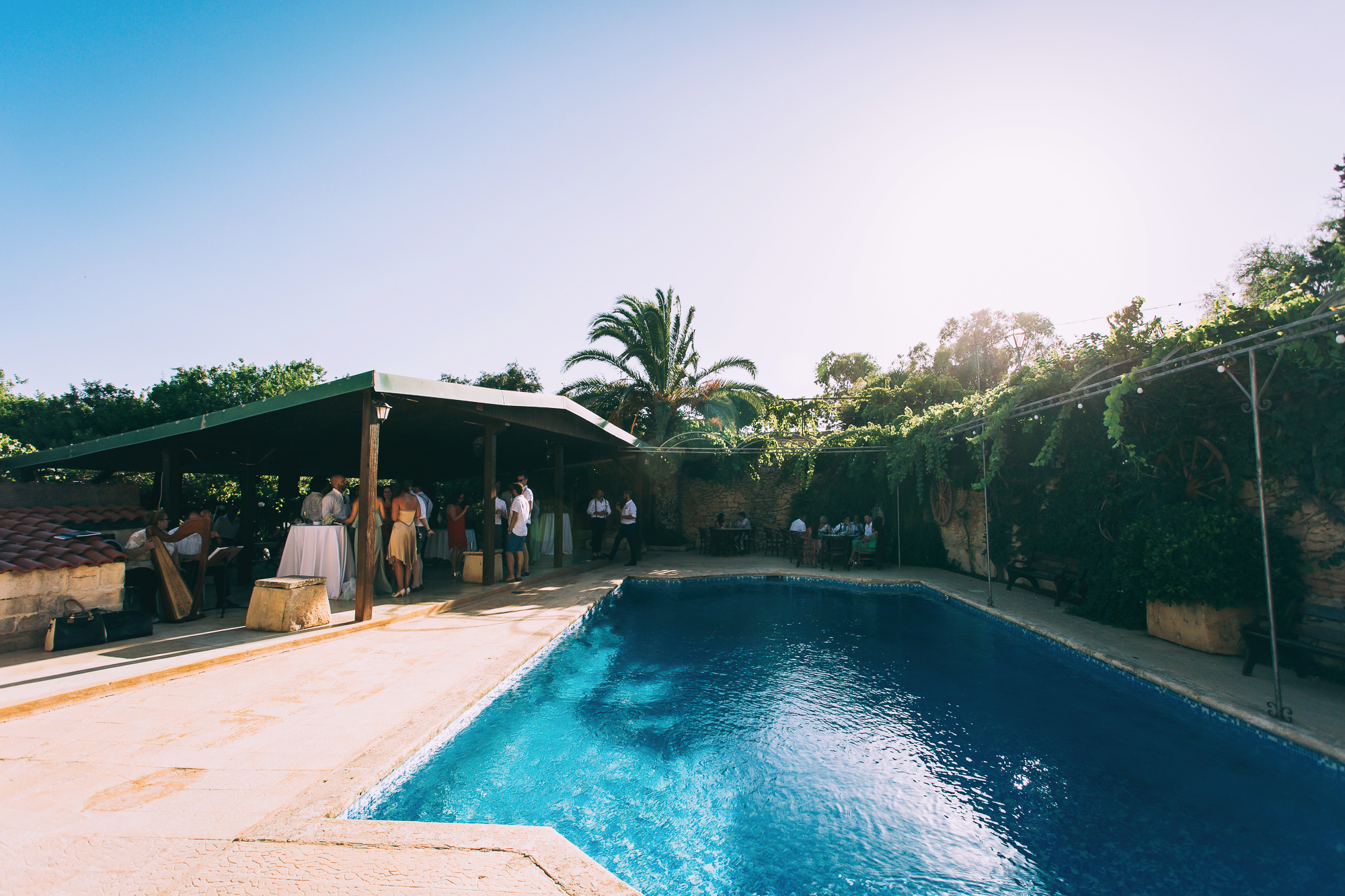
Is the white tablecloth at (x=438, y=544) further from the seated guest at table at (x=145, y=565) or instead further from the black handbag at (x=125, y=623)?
the black handbag at (x=125, y=623)

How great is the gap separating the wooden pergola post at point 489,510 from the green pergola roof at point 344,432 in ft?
1.04

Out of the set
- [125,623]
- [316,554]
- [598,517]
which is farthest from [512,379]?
[125,623]

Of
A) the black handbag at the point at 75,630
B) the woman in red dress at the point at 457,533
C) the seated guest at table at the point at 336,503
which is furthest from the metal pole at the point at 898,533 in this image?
the black handbag at the point at 75,630

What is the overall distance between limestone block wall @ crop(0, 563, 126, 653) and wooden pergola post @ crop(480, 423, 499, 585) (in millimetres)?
4161

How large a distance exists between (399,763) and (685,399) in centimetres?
1429

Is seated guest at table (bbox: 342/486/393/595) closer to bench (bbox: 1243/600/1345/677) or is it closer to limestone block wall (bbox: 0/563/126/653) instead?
limestone block wall (bbox: 0/563/126/653)

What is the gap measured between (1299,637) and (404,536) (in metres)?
9.94

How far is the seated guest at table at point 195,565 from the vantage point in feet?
22.6

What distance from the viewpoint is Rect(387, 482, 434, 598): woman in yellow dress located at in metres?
7.92

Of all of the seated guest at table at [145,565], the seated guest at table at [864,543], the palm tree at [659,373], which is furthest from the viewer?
the palm tree at [659,373]

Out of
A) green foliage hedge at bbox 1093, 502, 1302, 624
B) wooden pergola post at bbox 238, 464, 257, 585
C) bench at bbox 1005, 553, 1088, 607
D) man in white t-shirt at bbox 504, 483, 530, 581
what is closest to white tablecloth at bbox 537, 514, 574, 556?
man in white t-shirt at bbox 504, 483, 530, 581

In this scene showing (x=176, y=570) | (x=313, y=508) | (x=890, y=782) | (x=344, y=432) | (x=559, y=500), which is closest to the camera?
(x=890, y=782)

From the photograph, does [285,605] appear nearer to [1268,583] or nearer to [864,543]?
[1268,583]

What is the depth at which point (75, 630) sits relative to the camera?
516cm
